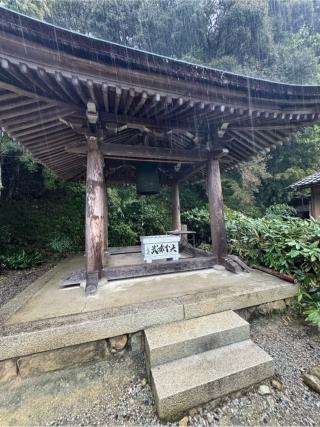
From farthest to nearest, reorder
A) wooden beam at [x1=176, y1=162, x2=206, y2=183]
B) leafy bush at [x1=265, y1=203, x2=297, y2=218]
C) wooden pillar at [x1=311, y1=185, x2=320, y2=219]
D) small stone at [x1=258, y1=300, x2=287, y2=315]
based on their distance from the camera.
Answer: leafy bush at [x1=265, y1=203, x2=297, y2=218], wooden pillar at [x1=311, y1=185, x2=320, y2=219], wooden beam at [x1=176, y1=162, x2=206, y2=183], small stone at [x1=258, y1=300, x2=287, y2=315]

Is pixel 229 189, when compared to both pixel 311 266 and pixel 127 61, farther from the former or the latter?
pixel 127 61

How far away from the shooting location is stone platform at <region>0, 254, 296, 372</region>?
1685mm

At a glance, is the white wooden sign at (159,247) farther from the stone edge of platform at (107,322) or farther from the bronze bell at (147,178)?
the stone edge of platform at (107,322)

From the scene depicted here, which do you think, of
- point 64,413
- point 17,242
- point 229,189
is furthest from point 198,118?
point 229,189

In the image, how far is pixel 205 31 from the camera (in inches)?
453

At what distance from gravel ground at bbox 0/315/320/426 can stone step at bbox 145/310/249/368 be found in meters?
0.28

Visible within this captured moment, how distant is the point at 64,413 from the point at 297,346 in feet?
7.18

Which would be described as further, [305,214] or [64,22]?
[64,22]

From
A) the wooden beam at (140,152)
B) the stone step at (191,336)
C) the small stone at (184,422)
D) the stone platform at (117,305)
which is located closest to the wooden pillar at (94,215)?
the wooden beam at (140,152)

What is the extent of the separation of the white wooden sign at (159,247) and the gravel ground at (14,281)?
2370 mm

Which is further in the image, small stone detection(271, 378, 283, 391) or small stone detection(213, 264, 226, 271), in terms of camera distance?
small stone detection(213, 264, 226, 271)

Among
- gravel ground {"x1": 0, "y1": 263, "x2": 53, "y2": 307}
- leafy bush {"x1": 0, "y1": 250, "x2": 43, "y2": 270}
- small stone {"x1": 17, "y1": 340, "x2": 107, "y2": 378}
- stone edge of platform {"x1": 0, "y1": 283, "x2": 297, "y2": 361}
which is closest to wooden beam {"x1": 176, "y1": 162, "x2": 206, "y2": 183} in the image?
stone edge of platform {"x1": 0, "y1": 283, "x2": 297, "y2": 361}

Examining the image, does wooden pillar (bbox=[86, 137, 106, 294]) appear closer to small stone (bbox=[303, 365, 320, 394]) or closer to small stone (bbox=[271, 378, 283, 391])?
small stone (bbox=[271, 378, 283, 391])

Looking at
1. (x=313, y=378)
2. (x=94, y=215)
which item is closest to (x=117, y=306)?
(x=94, y=215)
